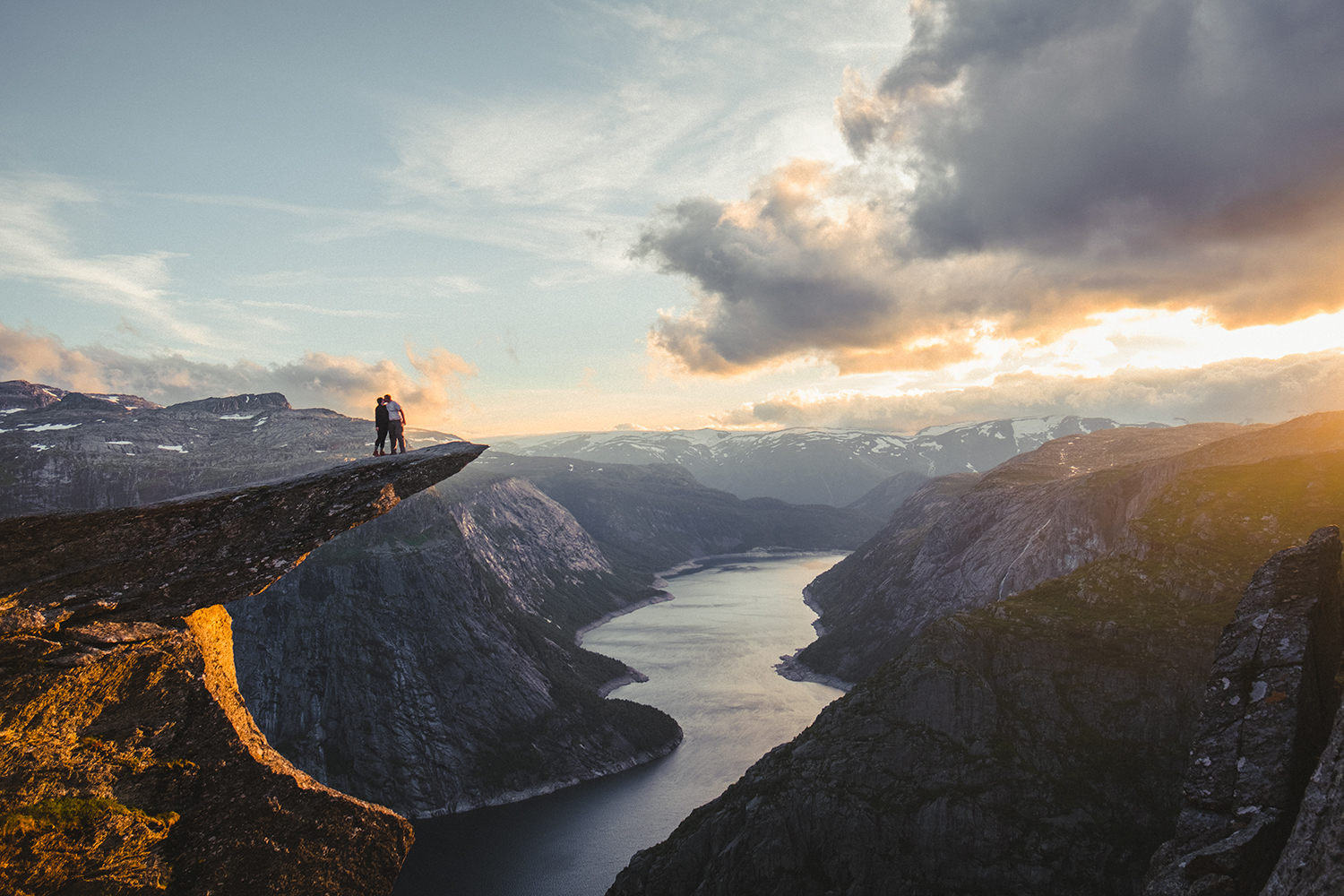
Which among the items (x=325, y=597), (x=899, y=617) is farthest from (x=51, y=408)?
(x=899, y=617)

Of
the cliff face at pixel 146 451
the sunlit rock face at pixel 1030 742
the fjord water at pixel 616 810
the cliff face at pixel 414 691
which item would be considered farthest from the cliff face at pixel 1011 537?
the cliff face at pixel 146 451

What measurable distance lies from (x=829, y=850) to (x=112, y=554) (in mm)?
55714

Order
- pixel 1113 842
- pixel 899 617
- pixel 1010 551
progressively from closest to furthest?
1. pixel 1113 842
2. pixel 1010 551
3. pixel 899 617

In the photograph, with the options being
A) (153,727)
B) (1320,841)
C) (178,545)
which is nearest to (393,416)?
(178,545)

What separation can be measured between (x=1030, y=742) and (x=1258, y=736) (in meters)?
40.2

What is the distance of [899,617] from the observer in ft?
513

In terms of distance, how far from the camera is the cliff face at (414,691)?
4259 inches

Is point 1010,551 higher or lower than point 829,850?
higher

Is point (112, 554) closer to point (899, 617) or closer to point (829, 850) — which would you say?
point (829, 850)

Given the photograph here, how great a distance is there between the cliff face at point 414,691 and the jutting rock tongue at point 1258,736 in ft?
370

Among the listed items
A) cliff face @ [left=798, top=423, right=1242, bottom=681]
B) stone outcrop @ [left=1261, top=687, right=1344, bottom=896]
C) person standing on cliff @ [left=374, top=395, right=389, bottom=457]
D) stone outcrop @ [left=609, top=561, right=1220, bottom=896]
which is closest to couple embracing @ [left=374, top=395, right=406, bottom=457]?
person standing on cliff @ [left=374, top=395, right=389, bottom=457]

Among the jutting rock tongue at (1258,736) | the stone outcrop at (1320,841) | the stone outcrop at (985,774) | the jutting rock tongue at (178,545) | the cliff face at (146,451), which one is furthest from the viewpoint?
the cliff face at (146,451)

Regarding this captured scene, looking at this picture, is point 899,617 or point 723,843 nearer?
point 723,843

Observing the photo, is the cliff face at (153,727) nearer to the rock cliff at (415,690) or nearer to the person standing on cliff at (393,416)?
the person standing on cliff at (393,416)
